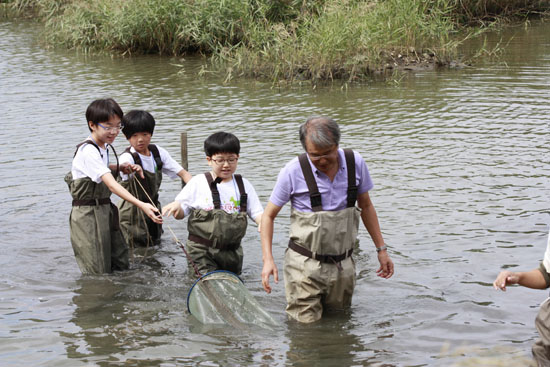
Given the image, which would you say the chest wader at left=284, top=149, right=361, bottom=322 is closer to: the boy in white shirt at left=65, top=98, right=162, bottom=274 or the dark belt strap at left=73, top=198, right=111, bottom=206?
the boy in white shirt at left=65, top=98, right=162, bottom=274

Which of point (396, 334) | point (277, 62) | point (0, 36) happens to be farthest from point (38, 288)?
point (0, 36)

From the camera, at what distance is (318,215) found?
477 centimetres

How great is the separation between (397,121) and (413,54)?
451cm

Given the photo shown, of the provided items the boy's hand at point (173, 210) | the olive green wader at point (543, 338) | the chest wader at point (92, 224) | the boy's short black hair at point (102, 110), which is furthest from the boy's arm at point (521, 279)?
the chest wader at point (92, 224)

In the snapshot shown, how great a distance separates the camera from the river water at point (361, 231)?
5211mm

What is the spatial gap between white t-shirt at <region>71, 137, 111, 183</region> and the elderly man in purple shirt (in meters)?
1.78

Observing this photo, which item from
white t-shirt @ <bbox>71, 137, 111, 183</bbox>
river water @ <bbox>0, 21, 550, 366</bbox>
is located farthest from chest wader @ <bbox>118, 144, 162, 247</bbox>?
white t-shirt @ <bbox>71, 137, 111, 183</bbox>

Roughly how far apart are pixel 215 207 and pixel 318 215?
1.19 metres

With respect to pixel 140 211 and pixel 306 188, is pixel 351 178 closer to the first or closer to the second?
pixel 306 188

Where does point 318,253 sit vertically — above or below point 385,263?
above

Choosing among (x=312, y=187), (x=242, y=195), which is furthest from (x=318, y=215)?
(x=242, y=195)

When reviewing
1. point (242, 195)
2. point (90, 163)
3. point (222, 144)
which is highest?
point (222, 144)

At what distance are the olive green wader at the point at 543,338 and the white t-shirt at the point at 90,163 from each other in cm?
356

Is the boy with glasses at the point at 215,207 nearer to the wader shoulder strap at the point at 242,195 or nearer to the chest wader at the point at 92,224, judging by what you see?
the wader shoulder strap at the point at 242,195
